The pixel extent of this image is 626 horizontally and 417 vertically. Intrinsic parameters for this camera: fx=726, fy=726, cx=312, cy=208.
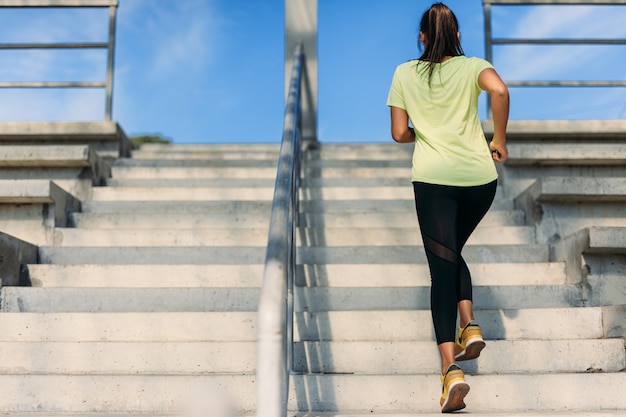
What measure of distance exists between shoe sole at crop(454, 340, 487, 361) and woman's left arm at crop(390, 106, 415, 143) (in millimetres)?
750

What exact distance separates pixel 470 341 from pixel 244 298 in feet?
4.01

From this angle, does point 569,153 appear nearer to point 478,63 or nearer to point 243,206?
point 243,206

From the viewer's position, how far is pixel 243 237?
12.9ft

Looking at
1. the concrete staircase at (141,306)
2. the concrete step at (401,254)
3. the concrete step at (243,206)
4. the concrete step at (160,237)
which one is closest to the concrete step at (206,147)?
the concrete staircase at (141,306)


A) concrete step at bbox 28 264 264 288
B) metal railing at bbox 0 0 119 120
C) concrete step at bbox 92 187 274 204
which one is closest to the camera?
concrete step at bbox 28 264 264 288

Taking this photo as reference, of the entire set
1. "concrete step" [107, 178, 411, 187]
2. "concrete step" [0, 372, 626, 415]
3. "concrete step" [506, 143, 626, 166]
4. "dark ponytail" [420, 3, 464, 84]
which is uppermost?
"dark ponytail" [420, 3, 464, 84]

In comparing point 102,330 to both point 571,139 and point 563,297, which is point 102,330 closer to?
point 563,297

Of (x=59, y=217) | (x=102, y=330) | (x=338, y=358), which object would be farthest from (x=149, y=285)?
(x=338, y=358)

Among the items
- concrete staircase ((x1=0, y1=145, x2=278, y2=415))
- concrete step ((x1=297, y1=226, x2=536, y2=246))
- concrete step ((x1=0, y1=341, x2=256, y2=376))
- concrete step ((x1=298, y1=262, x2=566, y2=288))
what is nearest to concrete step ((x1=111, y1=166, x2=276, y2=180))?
concrete staircase ((x1=0, y1=145, x2=278, y2=415))

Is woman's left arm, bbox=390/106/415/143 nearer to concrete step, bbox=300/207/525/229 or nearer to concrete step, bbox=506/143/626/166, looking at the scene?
concrete step, bbox=300/207/525/229

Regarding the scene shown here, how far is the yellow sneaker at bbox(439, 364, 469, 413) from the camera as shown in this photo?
87.8 inches

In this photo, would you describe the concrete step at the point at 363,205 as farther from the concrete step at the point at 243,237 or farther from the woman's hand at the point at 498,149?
the woman's hand at the point at 498,149

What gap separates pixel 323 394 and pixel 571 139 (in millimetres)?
3478

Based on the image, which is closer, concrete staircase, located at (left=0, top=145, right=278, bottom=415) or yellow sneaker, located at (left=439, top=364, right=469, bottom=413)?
Result: yellow sneaker, located at (left=439, top=364, right=469, bottom=413)
